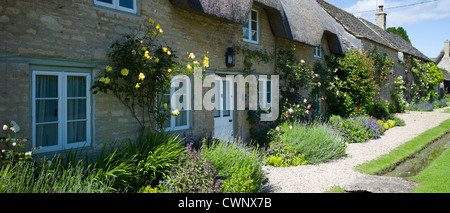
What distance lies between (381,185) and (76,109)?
5.54 metres

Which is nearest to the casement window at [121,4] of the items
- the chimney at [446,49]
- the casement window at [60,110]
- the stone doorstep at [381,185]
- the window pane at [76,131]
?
the casement window at [60,110]

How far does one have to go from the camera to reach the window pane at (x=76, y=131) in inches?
196

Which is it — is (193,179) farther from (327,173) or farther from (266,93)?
(266,93)

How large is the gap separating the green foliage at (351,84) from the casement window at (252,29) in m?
5.10

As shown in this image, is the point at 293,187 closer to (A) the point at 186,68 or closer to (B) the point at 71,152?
(A) the point at 186,68

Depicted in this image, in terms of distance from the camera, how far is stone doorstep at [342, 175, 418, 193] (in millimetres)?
5590

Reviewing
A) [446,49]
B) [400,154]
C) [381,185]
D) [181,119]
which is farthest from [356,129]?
[446,49]

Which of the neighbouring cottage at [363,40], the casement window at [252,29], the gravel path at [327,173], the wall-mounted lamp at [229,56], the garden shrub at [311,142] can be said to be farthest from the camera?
the neighbouring cottage at [363,40]

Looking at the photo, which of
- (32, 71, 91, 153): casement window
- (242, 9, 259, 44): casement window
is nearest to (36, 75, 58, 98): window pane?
(32, 71, 91, 153): casement window

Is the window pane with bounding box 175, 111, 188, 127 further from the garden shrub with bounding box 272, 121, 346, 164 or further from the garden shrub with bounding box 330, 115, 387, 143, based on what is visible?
the garden shrub with bounding box 330, 115, 387, 143

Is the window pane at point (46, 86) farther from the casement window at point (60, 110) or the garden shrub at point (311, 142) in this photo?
the garden shrub at point (311, 142)

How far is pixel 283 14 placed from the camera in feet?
31.0

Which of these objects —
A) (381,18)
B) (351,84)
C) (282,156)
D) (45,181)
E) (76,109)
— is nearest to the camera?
(45,181)

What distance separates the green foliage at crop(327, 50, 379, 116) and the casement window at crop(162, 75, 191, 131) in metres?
7.88
